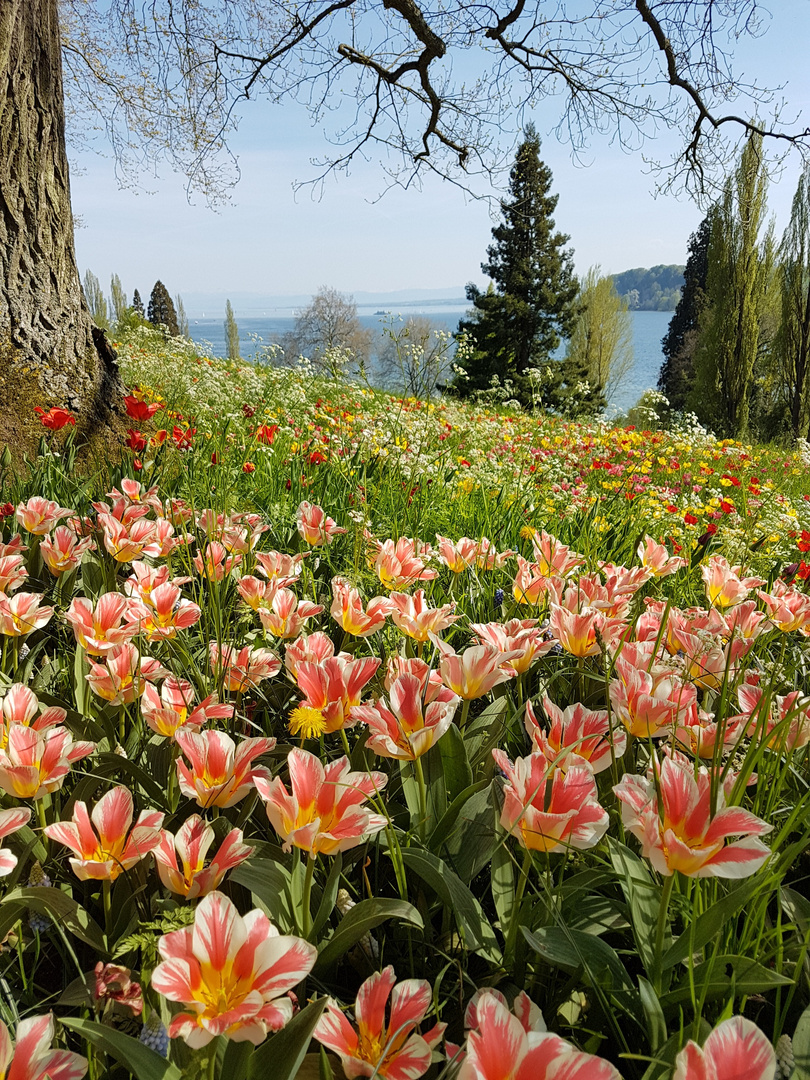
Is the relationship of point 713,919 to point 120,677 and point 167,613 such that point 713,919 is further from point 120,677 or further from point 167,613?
point 167,613

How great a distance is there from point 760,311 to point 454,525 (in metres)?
19.8

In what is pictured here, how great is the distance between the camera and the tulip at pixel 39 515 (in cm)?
156

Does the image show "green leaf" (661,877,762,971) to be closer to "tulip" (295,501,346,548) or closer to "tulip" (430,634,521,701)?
"tulip" (430,634,521,701)

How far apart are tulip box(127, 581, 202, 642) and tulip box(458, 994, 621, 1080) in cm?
86

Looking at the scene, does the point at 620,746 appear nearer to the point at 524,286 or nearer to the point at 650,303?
the point at 524,286

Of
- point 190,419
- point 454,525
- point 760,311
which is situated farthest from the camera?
point 760,311

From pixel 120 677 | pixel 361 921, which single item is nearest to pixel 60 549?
pixel 120 677

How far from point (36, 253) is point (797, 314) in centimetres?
1965

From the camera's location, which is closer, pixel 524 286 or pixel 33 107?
pixel 33 107

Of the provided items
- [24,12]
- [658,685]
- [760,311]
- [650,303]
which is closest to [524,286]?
[760,311]

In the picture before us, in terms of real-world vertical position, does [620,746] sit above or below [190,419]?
below

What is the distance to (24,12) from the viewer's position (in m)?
3.01

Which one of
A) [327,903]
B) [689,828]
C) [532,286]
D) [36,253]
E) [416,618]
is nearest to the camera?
[689,828]

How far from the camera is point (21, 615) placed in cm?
119
